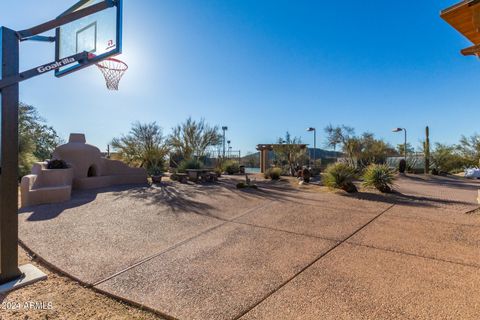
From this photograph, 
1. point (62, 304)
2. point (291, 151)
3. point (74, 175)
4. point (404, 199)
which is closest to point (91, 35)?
point (62, 304)

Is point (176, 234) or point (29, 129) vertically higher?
point (29, 129)

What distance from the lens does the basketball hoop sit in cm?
720

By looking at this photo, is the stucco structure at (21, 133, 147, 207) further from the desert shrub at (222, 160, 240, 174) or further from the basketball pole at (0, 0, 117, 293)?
the desert shrub at (222, 160, 240, 174)

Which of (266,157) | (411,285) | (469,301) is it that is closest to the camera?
(469,301)

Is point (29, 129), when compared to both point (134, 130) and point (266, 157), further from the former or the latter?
point (266, 157)

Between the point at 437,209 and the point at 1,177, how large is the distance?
28.8ft

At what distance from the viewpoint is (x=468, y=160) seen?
63.9ft

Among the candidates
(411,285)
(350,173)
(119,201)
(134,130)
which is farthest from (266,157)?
(411,285)

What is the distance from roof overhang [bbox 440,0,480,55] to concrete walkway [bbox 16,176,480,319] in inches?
133

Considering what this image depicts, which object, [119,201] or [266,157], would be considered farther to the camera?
[266,157]

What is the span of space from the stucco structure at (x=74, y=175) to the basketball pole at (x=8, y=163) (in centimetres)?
513

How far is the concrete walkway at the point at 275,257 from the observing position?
7.98 feet

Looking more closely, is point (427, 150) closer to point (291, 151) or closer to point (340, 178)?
point (291, 151)

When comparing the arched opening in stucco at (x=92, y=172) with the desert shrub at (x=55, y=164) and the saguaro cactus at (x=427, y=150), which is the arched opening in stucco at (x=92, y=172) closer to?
the desert shrub at (x=55, y=164)
